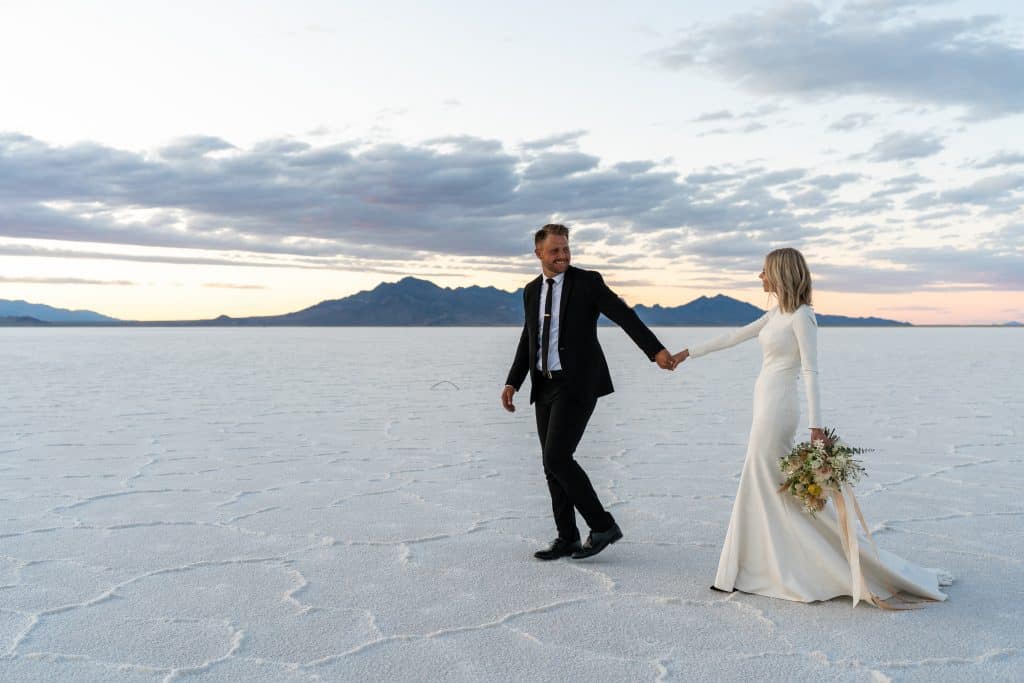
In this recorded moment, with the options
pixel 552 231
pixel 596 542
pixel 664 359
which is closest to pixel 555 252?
pixel 552 231

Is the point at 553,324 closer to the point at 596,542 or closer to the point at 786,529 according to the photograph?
the point at 596,542

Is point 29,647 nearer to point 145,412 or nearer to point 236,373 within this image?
point 145,412

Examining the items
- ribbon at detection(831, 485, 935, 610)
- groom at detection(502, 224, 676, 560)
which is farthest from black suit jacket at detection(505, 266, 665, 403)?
ribbon at detection(831, 485, 935, 610)

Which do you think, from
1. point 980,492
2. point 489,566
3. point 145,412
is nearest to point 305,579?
point 489,566

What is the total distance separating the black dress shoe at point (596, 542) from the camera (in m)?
3.98

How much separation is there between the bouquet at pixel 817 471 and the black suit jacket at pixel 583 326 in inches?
33.4

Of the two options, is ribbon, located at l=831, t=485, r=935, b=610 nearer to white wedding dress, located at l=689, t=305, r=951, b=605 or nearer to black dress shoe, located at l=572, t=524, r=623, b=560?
white wedding dress, located at l=689, t=305, r=951, b=605

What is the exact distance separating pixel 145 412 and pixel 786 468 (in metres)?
8.85

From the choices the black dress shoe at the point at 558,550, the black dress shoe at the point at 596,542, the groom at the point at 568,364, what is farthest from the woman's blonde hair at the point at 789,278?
the black dress shoe at the point at 558,550

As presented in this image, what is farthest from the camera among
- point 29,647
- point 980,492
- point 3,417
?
point 3,417

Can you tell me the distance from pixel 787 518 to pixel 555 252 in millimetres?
1418

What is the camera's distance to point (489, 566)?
155 inches

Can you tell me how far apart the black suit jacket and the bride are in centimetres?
66

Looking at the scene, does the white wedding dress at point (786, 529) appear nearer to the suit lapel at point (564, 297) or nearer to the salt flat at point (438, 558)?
the salt flat at point (438, 558)
